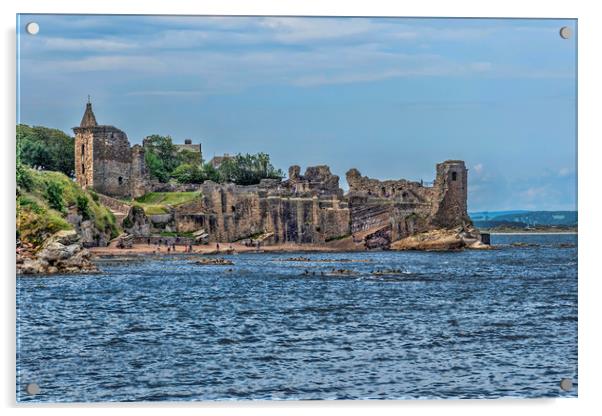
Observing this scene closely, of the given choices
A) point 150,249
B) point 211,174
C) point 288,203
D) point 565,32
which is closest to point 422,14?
point 565,32

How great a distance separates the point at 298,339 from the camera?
15.1 metres

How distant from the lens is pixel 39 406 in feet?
44.5

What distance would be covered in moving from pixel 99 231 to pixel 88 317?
3.30 meters

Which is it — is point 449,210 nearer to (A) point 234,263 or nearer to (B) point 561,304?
(A) point 234,263

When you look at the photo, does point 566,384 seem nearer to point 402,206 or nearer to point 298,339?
point 298,339

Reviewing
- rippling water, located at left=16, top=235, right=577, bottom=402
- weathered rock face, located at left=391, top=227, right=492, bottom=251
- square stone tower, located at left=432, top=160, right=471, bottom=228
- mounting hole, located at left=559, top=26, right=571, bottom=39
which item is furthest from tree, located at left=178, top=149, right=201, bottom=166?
mounting hole, located at left=559, top=26, right=571, bottom=39

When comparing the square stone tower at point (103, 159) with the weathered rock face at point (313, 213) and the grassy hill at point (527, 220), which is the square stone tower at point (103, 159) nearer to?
the weathered rock face at point (313, 213)

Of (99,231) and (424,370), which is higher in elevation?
(99,231)

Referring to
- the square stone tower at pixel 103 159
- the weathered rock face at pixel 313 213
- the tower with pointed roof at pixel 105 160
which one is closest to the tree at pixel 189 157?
the weathered rock face at pixel 313 213

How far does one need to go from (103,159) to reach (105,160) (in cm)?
46

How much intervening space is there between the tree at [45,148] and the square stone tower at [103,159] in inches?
7.4

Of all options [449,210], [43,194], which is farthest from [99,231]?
[449,210]

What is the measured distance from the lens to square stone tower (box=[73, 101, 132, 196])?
1842 cm

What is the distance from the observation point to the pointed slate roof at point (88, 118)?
1605 cm
